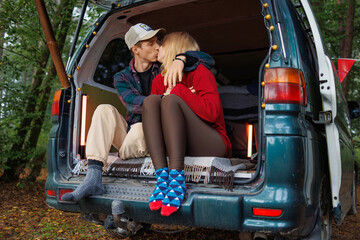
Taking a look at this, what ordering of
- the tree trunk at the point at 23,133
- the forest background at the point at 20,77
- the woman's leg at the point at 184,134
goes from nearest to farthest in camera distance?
the woman's leg at the point at 184,134 → the forest background at the point at 20,77 → the tree trunk at the point at 23,133

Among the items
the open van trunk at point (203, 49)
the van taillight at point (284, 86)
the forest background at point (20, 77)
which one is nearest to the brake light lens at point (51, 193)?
the open van trunk at point (203, 49)

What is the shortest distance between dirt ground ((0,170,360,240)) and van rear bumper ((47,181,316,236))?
6.04ft

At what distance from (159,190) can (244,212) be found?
0.54m

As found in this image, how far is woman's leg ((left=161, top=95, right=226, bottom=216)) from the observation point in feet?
6.53

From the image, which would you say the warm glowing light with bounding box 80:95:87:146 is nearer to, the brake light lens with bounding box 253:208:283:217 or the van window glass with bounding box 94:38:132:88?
the van window glass with bounding box 94:38:132:88

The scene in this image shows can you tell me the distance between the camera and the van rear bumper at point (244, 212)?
1.76 metres

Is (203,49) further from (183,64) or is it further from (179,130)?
(179,130)

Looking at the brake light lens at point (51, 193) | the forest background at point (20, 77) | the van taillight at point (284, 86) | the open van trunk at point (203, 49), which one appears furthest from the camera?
the forest background at point (20, 77)

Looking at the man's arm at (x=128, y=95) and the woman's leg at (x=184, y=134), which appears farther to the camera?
the man's arm at (x=128, y=95)

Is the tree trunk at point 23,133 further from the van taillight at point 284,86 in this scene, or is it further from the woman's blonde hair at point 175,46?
the van taillight at point 284,86

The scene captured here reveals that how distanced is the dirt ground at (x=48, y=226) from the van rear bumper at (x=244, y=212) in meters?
1.84

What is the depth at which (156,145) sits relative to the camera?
2221mm

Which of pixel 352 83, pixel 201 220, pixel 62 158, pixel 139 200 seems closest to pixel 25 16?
pixel 62 158

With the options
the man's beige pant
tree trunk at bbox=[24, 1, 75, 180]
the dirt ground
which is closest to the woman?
the man's beige pant
